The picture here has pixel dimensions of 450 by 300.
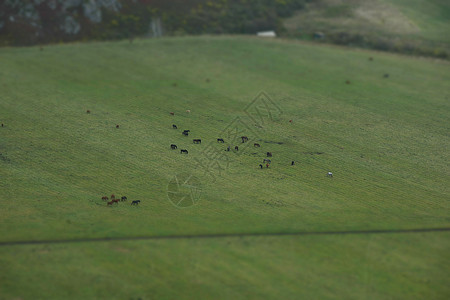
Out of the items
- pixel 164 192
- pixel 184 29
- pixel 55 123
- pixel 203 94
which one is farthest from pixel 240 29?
pixel 164 192

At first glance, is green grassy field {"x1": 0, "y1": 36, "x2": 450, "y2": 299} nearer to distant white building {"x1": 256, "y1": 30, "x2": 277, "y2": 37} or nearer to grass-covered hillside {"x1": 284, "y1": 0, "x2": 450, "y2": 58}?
grass-covered hillside {"x1": 284, "y1": 0, "x2": 450, "y2": 58}

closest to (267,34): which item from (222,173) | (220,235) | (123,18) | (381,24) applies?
(381,24)

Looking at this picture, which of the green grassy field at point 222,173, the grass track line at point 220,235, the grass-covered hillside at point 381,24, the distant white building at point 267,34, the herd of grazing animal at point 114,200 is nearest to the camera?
the green grassy field at point 222,173

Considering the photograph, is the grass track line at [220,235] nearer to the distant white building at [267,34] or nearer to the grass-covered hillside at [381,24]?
the grass-covered hillside at [381,24]

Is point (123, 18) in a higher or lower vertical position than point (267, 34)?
higher

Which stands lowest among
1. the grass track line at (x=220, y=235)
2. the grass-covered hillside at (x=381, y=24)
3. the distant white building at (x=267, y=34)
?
the grass track line at (x=220, y=235)

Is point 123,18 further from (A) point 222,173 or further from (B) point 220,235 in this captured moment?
(B) point 220,235

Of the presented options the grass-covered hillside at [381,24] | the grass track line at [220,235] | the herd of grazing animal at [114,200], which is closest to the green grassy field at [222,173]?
the grass track line at [220,235]

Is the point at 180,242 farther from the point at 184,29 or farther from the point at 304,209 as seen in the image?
the point at 184,29
